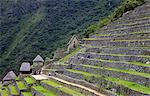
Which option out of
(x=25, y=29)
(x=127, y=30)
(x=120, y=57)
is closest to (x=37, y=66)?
(x=127, y=30)

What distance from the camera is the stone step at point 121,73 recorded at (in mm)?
14445

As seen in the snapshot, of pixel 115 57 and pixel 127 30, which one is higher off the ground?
pixel 127 30

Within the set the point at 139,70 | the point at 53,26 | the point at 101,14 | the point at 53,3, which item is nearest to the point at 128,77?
the point at 139,70

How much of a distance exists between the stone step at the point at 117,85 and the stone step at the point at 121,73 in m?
0.22

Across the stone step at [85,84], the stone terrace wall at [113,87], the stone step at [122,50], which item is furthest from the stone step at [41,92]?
the stone step at [122,50]

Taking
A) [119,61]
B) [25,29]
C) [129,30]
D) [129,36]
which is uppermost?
[25,29]

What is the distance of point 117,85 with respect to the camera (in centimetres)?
1552

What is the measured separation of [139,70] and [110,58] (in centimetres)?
447

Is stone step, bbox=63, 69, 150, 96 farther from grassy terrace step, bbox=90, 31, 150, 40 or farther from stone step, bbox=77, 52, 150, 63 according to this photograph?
grassy terrace step, bbox=90, 31, 150, 40

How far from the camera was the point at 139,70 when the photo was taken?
16.0 meters

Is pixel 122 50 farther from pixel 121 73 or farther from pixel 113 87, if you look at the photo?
pixel 113 87

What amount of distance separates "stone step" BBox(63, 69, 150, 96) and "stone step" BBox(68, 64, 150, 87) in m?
0.22

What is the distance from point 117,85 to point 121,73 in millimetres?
1323

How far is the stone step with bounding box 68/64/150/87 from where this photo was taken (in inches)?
569
